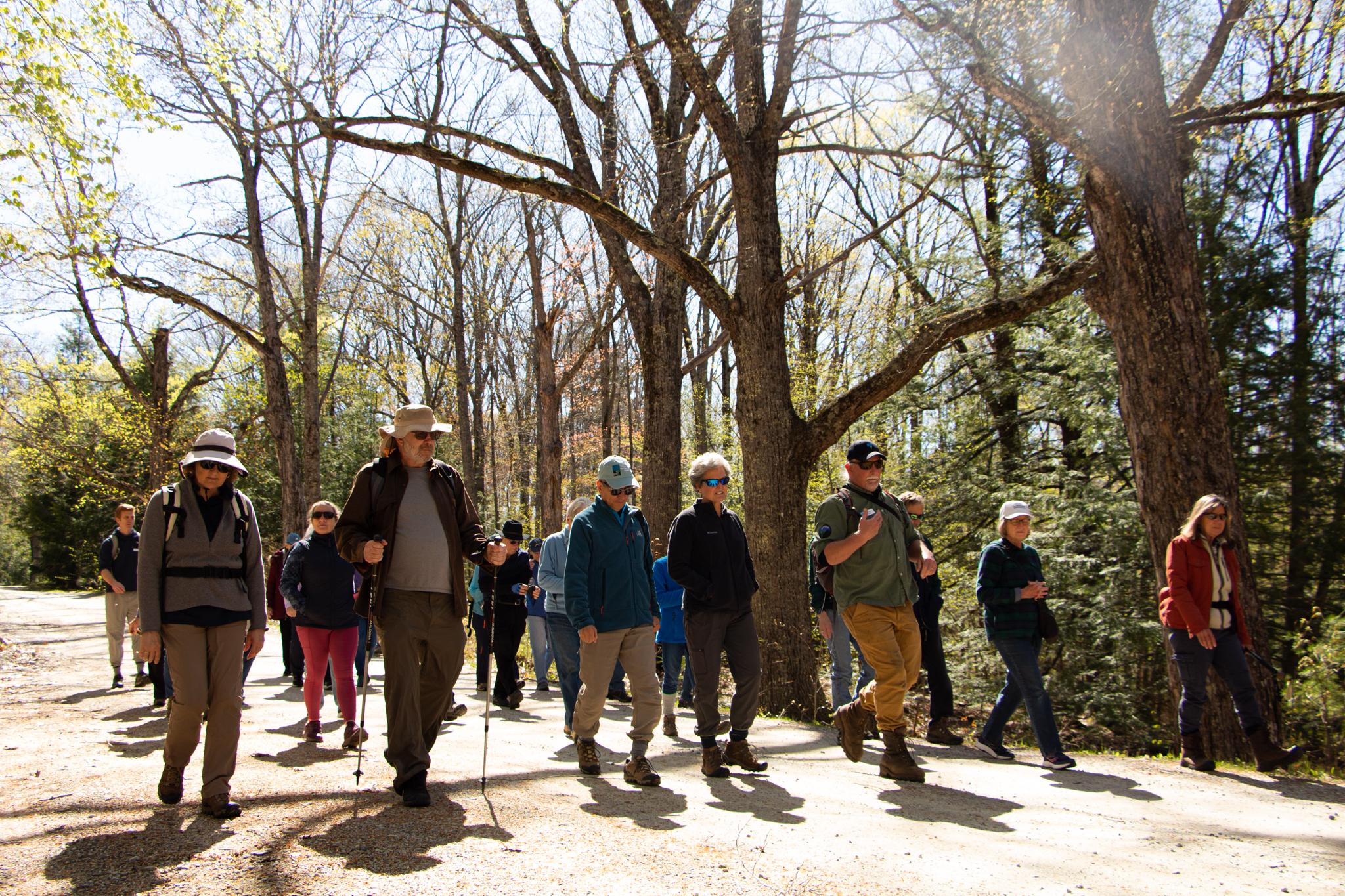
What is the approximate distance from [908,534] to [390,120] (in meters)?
6.87

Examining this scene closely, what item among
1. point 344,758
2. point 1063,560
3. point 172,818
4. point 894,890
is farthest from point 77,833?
point 1063,560

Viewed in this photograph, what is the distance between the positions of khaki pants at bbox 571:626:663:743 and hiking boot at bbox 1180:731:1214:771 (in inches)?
164

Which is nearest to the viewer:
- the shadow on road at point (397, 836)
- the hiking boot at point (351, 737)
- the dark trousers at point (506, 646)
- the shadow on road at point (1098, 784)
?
the shadow on road at point (397, 836)

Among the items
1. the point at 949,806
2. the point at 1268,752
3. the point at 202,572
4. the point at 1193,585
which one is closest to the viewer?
the point at 202,572

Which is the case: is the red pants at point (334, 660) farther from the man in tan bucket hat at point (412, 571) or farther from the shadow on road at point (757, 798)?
the shadow on road at point (757, 798)

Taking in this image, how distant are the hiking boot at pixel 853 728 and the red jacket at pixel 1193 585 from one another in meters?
2.60

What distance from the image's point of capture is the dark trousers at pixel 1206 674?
6688mm

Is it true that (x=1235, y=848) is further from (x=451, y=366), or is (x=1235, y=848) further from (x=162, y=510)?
(x=451, y=366)

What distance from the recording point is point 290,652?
38.5 ft

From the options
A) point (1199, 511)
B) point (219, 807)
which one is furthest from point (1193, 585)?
point (219, 807)

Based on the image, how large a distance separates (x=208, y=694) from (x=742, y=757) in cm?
338

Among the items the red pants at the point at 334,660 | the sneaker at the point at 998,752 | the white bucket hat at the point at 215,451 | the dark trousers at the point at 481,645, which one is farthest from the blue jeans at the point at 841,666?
the white bucket hat at the point at 215,451

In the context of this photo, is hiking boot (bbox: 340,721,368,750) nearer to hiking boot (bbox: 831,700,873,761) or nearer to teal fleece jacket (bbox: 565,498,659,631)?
teal fleece jacket (bbox: 565,498,659,631)

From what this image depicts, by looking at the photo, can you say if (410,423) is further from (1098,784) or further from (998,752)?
(998,752)
